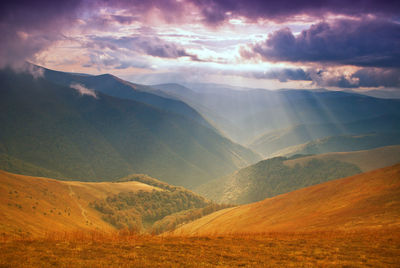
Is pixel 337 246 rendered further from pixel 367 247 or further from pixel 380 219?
pixel 380 219

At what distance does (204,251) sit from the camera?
1933 centimetres

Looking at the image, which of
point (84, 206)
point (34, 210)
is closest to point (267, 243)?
point (34, 210)

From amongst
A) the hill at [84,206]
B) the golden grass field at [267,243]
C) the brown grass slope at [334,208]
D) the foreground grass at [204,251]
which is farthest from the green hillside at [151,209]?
the foreground grass at [204,251]

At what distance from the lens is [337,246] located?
20.8m

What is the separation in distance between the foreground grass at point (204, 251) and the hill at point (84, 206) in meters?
6.64

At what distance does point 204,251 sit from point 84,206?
75.7 meters

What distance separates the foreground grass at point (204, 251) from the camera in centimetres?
1590

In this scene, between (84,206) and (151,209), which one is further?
(151,209)

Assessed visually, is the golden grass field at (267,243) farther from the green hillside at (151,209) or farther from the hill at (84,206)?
the green hillside at (151,209)

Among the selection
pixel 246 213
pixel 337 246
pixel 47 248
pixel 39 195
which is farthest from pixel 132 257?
pixel 39 195

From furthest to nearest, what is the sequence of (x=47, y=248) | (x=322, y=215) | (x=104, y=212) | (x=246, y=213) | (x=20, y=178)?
1. (x=104, y=212)
2. (x=20, y=178)
3. (x=246, y=213)
4. (x=322, y=215)
5. (x=47, y=248)

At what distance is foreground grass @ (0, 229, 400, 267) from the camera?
1590cm

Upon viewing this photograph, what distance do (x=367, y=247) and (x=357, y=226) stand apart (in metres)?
7.53

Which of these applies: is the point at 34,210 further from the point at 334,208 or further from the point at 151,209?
the point at 151,209
